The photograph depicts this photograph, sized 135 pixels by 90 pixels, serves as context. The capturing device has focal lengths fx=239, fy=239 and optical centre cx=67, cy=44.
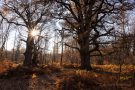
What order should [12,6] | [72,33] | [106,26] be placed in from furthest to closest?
[12,6], [72,33], [106,26]

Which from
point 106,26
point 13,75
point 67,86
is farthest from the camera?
point 106,26

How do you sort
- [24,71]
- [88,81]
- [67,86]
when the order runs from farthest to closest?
[24,71] < [88,81] < [67,86]

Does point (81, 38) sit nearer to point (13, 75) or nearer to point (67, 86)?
point (13, 75)

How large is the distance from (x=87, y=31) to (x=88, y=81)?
1225cm

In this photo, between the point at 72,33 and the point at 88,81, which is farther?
the point at 72,33

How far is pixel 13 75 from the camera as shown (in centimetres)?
1861

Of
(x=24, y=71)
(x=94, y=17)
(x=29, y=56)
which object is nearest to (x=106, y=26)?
(x=94, y=17)

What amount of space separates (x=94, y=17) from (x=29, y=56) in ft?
40.3

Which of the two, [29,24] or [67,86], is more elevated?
[29,24]

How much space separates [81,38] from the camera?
88.2 ft

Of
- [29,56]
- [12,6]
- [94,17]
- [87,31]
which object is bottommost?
[29,56]

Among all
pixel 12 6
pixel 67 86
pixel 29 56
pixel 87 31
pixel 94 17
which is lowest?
pixel 67 86

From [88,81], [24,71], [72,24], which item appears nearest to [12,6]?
[72,24]

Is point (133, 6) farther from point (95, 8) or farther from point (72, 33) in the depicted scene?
point (72, 33)
